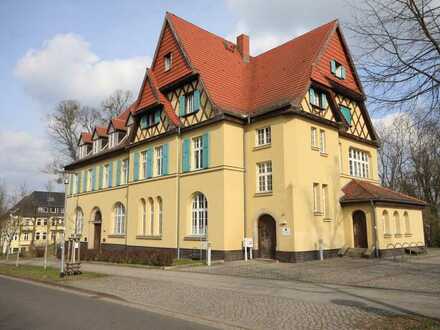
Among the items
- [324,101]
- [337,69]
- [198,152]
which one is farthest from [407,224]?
[198,152]

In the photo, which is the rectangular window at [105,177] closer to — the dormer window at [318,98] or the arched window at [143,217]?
the arched window at [143,217]

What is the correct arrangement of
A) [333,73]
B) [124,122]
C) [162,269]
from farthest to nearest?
1. [124,122]
2. [333,73]
3. [162,269]

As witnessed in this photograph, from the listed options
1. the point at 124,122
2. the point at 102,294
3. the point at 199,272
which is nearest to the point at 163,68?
the point at 124,122

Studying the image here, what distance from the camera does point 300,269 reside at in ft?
58.1

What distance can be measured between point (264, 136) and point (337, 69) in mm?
7619

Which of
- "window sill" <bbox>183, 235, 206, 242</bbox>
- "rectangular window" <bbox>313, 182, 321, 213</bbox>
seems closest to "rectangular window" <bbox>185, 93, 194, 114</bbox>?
"window sill" <bbox>183, 235, 206, 242</bbox>

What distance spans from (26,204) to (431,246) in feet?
169

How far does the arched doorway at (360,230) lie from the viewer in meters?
24.0

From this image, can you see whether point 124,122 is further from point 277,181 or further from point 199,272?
point 199,272

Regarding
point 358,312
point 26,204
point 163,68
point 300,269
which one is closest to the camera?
point 358,312

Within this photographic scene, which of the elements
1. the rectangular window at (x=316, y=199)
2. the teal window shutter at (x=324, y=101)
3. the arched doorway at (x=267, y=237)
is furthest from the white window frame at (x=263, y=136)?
the arched doorway at (x=267, y=237)

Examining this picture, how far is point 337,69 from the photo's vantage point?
26.7 meters

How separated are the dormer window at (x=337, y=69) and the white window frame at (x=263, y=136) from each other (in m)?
6.49

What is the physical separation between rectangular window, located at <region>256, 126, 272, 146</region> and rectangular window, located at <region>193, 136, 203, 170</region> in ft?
11.7
